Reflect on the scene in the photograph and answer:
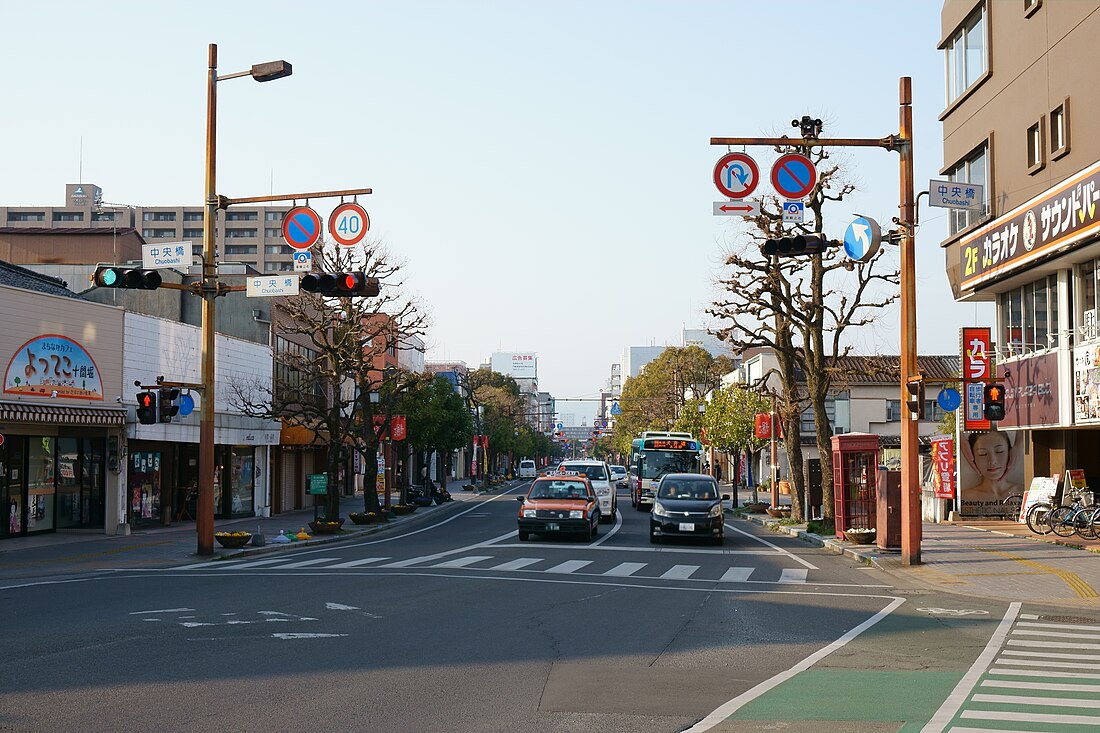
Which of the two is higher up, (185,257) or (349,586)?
(185,257)

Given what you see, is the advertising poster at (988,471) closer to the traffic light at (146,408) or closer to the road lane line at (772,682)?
the road lane line at (772,682)

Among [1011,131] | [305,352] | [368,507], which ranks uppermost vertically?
[1011,131]

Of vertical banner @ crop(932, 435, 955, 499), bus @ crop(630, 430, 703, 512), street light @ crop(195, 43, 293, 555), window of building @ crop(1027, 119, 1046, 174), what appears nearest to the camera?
street light @ crop(195, 43, 293, 555)

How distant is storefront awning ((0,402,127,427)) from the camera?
27.2 m

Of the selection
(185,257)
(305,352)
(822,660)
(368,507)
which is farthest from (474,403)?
(822,660)

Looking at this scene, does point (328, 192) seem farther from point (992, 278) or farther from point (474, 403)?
point (474, 403)

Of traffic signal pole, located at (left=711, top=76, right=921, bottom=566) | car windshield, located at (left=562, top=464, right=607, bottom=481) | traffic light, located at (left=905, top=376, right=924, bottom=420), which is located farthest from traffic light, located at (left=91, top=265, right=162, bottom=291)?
car windshield, located at (left=562, top=464, right=607, bottom=481)

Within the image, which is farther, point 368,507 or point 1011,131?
point 368,507

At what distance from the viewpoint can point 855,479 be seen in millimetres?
28219

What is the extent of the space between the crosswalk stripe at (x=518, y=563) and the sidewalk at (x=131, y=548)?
7246 mm

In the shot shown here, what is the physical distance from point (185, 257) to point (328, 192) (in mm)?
3731

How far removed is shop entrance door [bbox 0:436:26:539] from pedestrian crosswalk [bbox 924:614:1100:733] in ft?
86.3

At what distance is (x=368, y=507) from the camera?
39969 mm

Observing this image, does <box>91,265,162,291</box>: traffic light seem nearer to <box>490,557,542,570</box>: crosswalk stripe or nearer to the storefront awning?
the storefront awning
